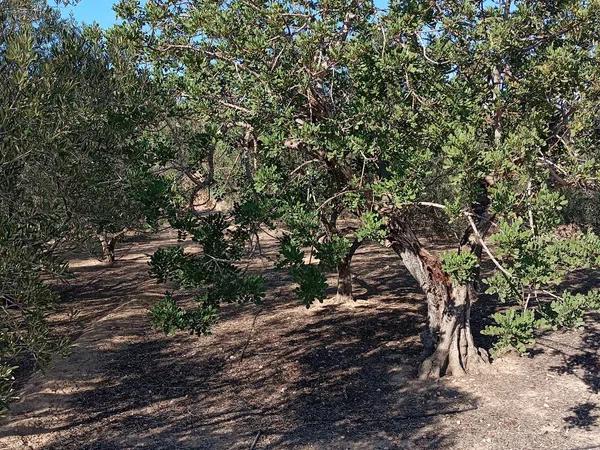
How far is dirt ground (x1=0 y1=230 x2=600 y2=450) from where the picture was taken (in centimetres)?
750

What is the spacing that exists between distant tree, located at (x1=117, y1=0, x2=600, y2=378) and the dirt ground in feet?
5.72

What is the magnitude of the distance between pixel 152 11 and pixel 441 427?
249 inches

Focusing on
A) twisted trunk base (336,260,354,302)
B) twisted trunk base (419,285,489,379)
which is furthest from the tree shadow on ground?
twisted trunk base (336,260,354,302)

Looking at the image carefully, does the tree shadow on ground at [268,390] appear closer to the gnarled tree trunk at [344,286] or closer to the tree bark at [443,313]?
the tree bark at [443,313]

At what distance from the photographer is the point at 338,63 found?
22.5ft

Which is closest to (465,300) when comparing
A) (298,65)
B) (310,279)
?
(310,279)

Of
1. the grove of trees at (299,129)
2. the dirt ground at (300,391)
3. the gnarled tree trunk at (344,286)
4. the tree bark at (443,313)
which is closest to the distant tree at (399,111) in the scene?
the grove of trees at (299,129)

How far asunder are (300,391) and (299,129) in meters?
4.46

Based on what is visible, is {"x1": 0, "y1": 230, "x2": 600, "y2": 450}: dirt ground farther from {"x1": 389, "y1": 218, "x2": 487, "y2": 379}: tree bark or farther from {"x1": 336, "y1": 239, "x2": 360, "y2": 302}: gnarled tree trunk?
{"x1": 336, "y1": 239, "x2": 360, "y2": 302}: gnarled tree trunk

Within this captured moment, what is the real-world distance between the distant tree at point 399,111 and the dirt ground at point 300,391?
1.74 m

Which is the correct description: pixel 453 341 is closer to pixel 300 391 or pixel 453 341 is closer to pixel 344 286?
pixel 300 391

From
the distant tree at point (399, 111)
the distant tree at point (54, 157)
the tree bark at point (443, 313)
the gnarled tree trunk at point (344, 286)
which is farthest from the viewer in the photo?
the gnarled tree trunk at point (344, 286)

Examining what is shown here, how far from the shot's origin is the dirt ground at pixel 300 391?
750 cm

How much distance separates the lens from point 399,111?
6508 mm
